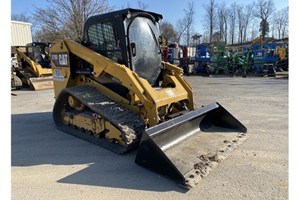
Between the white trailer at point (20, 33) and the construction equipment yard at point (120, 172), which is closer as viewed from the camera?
the construction equipment yard at point (120, 172)

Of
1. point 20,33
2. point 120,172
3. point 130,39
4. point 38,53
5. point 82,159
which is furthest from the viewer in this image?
point 20,33

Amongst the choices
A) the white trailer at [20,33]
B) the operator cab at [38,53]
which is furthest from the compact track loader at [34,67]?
the white trailer at [20,33]

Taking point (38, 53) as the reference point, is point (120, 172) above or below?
below

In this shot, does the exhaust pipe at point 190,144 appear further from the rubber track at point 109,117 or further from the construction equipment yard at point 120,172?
the rubber track at point 109,117

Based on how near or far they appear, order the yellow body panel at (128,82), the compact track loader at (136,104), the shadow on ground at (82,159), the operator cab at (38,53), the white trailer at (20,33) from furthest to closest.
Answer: the white trailer at (20,33) → the operator cab at (38,53) → the yellow body panel at (128,82) → the compact track loader at (136,104) → the shadow on ground at (82,159)

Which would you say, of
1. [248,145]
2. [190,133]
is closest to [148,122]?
[190,133]

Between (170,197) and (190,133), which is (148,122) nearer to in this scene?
(190,133)

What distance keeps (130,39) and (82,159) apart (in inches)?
86.2

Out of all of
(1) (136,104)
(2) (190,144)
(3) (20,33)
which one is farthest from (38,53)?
(3) (20,33)

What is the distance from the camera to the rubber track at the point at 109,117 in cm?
418

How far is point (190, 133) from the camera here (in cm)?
463

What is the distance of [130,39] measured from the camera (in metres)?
4.81

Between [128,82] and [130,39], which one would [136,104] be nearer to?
[128,82]

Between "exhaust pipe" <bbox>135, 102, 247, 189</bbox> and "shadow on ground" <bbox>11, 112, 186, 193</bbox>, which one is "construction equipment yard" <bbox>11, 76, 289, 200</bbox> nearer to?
"shadow on ground" <bbox>11, 112, 186, 193</bbox>
